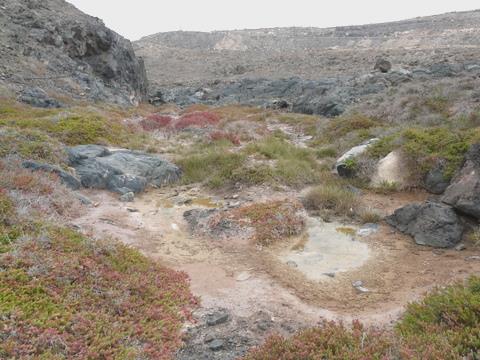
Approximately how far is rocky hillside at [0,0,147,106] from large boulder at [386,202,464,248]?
22782mm

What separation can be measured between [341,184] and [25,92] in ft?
70.4

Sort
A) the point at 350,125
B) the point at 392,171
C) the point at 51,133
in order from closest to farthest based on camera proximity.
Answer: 1. the point at 392,171
2. the point at 51,133
3. the point at 350,125

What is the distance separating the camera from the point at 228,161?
43.6 feet

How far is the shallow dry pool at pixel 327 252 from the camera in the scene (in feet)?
24.2

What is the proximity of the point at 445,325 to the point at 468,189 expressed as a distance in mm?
5162

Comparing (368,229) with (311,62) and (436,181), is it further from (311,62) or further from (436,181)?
(311,62)

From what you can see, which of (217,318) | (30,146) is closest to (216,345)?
(217,318)

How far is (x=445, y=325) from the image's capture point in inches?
180

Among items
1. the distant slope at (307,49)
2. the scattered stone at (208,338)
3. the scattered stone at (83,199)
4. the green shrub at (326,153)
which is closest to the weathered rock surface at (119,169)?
the scattered stone at (83,199)

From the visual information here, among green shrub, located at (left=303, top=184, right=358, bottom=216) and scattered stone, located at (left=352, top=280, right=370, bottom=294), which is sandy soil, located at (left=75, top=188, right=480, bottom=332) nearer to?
scattered stone, located at (left=352, top=280, right=370, bottom=294)

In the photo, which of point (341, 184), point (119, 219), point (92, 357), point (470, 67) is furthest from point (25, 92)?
point (470, 67)

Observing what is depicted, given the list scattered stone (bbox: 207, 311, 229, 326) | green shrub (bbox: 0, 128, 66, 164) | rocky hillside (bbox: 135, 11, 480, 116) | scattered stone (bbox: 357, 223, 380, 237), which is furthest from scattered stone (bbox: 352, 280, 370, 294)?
rocky hillside (bbox: 135, 11, 480, 116)

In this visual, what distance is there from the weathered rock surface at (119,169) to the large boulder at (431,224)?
7.01 m

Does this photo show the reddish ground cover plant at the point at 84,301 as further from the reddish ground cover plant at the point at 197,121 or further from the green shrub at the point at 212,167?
the reddish ground cover plant at the point at 197,121
